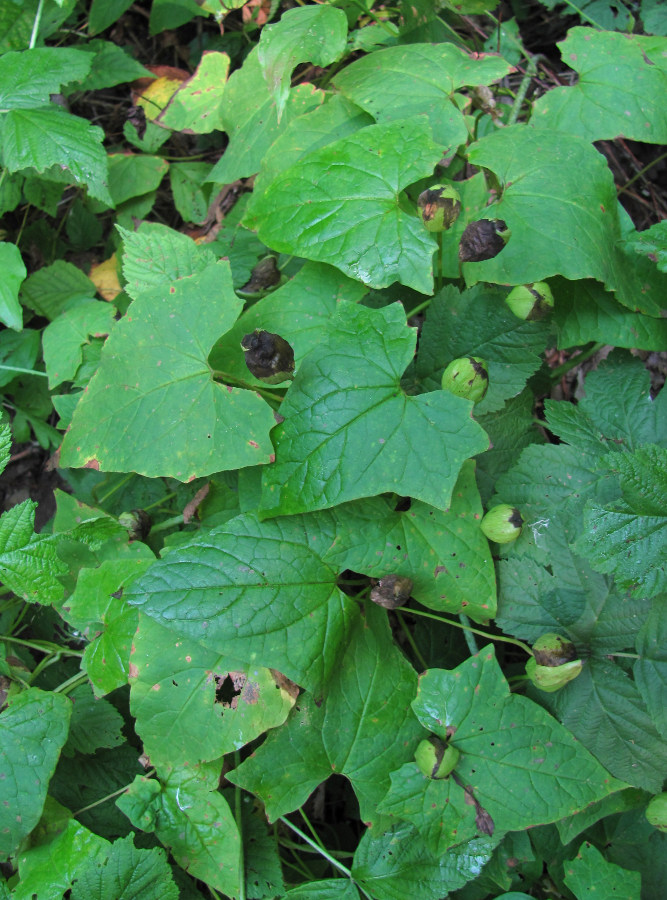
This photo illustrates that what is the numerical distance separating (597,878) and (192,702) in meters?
1.05

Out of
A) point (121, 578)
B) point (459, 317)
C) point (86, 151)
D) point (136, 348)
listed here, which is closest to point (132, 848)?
point (121, 578)

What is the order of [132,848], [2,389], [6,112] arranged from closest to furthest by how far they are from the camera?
[132,848] → [6,112] → [2,389]

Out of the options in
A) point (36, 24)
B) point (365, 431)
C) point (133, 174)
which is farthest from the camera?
point (133, 174)

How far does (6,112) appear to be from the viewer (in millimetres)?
2006

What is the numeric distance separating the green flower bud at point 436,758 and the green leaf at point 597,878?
41cm

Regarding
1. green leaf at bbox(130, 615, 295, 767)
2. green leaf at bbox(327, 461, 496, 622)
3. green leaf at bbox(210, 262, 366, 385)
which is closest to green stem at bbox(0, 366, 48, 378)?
green leaf at bbox(210, 262, 366, 385)

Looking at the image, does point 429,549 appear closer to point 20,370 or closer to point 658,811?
point 658,811

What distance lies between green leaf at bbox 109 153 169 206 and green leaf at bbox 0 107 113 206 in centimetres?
48

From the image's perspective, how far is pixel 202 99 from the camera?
7.87ft

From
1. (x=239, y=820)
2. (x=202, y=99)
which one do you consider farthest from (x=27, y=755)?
(x=202, y=99)

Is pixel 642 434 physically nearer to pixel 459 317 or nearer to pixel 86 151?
pixel 459 317

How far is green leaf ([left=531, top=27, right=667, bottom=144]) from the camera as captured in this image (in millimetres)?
1753

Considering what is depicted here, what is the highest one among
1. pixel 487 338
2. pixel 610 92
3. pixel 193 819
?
pixel 610 92

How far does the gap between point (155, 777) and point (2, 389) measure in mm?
1568
